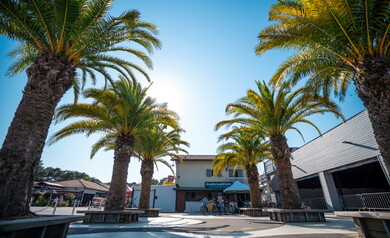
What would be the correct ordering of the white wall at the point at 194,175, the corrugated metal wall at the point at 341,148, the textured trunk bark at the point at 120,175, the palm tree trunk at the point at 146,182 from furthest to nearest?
the white wall at the point at 194,175, the palm tree trunk at the point at 146,182, the corrugated metal wall at the point at 341,148, the textured trunk bark at the point at 120,175

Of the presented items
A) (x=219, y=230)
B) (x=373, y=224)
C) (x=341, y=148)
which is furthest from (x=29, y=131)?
(x=341, y=148)

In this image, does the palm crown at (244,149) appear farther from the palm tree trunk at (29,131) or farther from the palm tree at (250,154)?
the palm tree trunk at (29,131)

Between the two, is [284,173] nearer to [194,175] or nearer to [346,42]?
[346,42]

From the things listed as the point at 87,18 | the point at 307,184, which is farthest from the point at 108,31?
the point at 307,184

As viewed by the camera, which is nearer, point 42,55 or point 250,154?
point 42,55

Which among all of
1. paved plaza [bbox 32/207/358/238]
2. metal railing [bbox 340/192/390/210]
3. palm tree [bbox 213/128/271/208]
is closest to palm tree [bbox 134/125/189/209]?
palm tree [bbox 213/128/271/208]

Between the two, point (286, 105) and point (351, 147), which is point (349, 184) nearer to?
point (351, 147)

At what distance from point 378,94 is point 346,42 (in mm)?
2122

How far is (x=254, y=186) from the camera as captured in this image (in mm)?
16438

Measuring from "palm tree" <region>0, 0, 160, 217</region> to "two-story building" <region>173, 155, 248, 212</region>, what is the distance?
68.9ft

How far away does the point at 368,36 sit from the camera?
220 inches

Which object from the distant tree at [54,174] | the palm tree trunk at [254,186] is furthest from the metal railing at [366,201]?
the distant tree at [54,174]

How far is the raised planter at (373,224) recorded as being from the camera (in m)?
3.79

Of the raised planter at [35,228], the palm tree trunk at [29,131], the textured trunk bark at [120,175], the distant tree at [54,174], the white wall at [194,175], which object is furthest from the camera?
the distant tree at [54,174]
